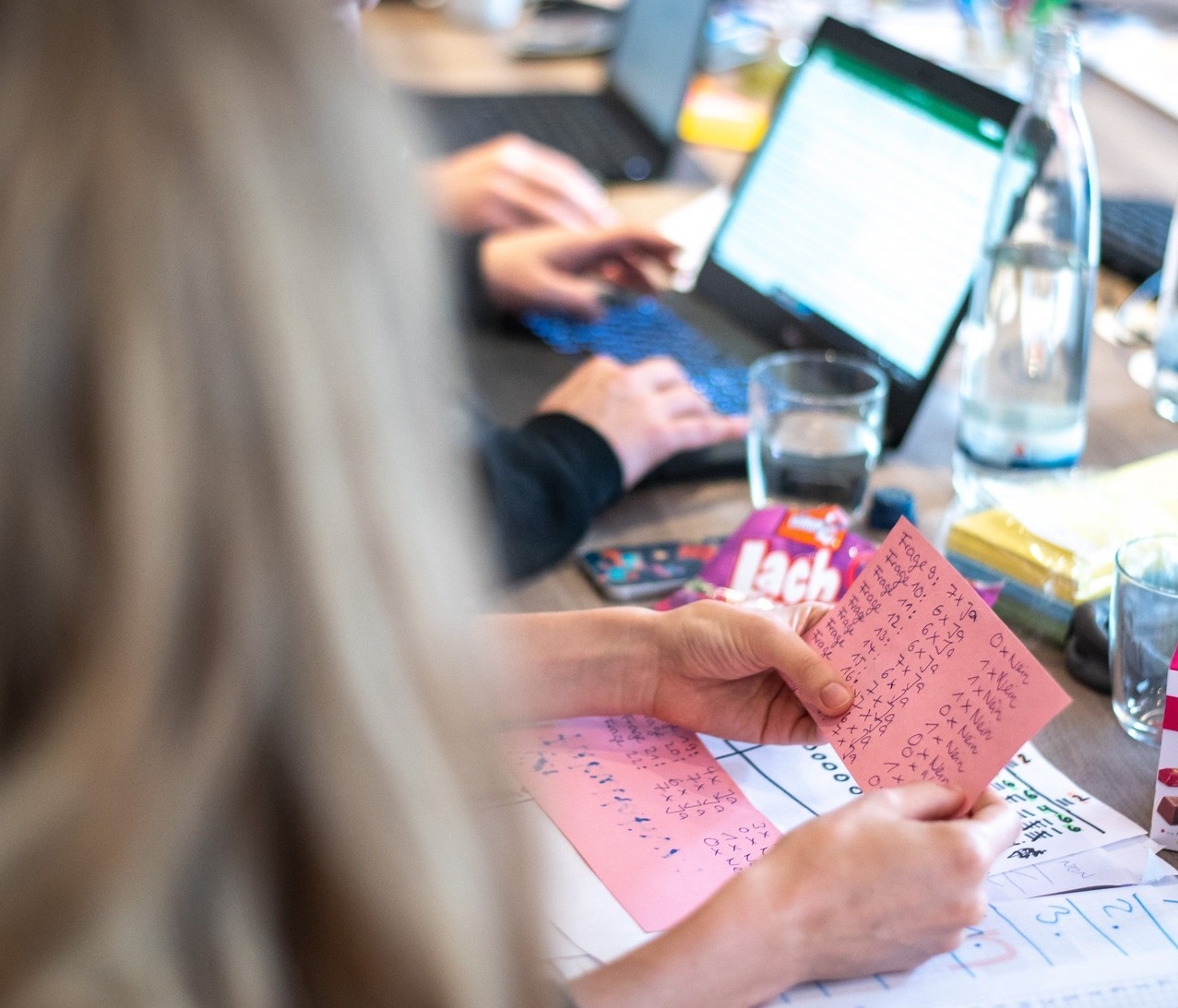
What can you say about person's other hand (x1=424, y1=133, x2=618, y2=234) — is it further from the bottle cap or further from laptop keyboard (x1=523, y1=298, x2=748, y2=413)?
the bottle cap

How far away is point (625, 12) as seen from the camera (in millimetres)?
2088

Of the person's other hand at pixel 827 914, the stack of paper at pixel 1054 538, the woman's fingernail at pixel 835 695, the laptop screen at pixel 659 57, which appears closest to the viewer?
the person's other hand at pixel 827 914

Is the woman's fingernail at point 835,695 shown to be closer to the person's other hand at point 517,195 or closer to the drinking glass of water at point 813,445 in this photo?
the drinking glass of water at point 813,445

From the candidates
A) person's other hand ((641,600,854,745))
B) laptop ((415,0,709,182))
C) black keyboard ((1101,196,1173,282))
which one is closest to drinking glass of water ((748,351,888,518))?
person's other hand ((641,600,854,745))

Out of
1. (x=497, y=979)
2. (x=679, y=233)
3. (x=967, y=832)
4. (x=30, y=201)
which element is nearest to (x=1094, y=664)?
(x=967, y=832)

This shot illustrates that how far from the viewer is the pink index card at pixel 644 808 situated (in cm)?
68

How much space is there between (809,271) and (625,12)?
98 cm

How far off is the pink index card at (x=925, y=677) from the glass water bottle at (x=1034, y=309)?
0.36 metres

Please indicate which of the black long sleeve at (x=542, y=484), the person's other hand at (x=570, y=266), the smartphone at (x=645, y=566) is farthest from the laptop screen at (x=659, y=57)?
the smartphone at (x=645, y=566)

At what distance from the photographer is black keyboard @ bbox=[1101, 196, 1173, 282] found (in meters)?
1.46

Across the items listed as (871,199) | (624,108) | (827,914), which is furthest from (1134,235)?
(827,914)

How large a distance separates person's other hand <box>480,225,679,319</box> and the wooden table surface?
0.18 feet

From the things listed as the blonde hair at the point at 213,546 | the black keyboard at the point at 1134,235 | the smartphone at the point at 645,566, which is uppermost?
the blonde hair at the point at 213,546

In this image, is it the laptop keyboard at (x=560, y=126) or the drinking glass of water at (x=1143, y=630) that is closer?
the drinking glass of water at (x=1143, y=630)
